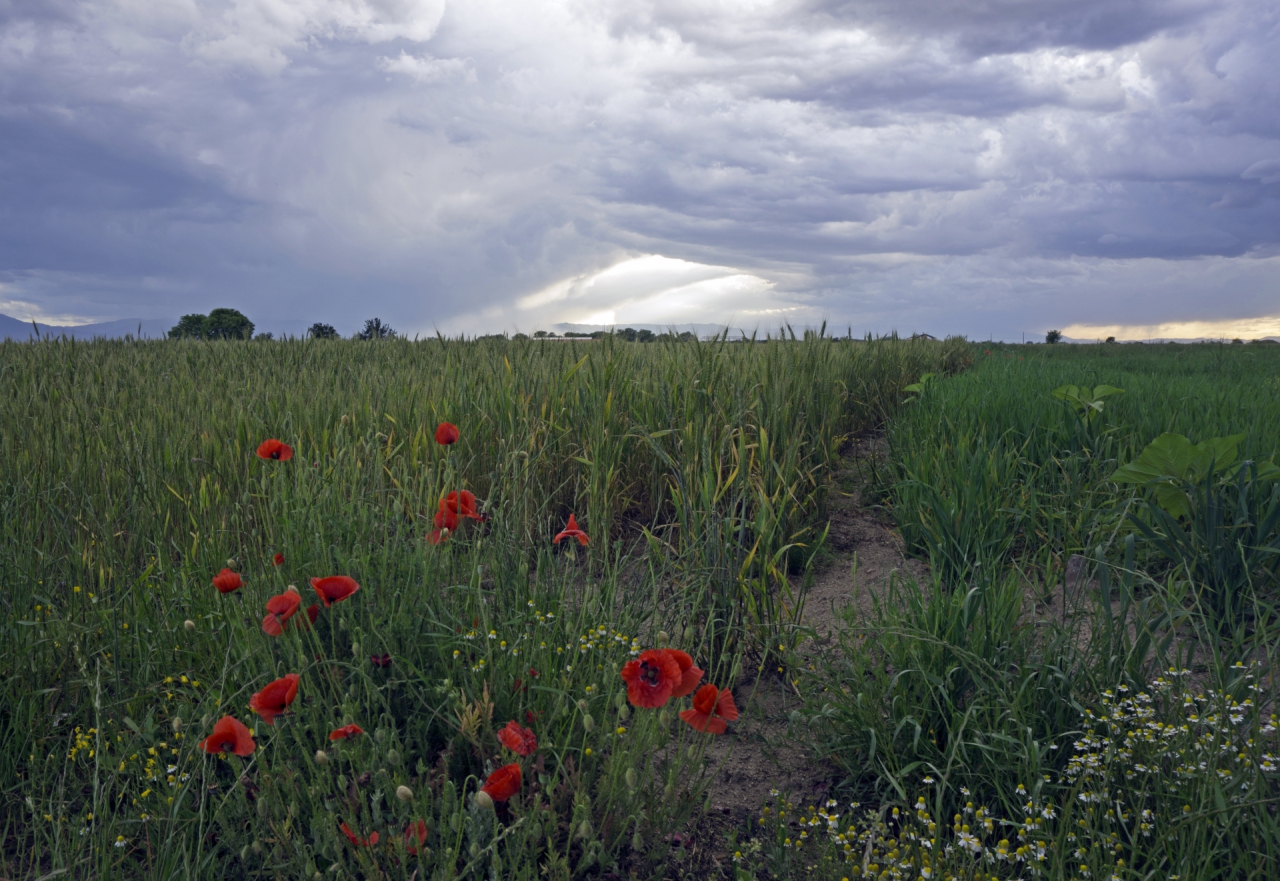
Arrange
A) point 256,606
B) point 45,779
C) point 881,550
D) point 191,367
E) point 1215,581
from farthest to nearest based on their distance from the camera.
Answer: point 191,367, point 881,550, point 1215,581, point 256,606, point 45,779

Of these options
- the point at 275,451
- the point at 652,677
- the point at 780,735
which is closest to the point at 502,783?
the point at 652,677

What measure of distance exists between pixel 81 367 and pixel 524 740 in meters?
5.86

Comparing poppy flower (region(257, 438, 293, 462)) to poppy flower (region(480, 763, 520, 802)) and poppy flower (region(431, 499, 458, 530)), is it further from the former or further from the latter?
poppy flower (region(480, 763, 520, 802))

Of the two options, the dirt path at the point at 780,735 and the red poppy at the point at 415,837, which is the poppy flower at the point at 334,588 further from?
the dirt path at the point at 780,735

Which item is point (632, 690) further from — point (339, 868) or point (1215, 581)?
point (1215, 581)

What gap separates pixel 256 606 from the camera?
174 cm

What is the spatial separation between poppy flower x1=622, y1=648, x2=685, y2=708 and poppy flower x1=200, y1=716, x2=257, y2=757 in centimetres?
70

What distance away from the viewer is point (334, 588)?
4.75 feet

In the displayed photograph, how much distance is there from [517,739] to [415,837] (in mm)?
231

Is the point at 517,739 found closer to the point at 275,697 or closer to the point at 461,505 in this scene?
the point at 275,697

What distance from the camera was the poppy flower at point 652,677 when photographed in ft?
4.32

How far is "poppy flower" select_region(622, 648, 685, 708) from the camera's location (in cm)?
132

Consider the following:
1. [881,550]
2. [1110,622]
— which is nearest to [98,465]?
[881,550]

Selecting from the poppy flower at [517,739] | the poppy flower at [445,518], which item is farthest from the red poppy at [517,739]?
the poppy flower at [445,518]
